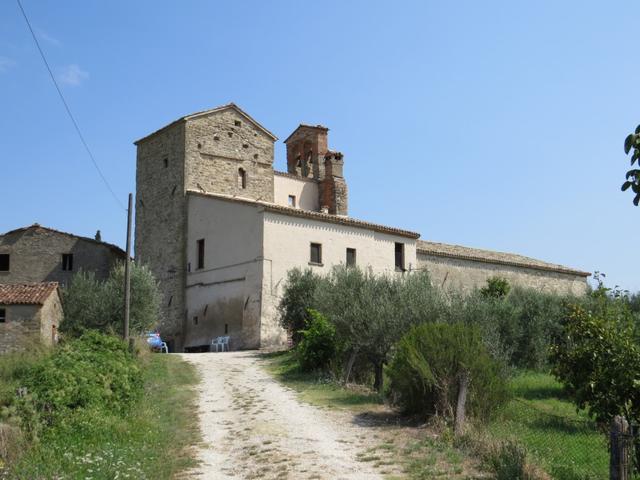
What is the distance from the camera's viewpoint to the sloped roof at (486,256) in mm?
35781

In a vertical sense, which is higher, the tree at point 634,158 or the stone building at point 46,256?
the stone building at point 46,256

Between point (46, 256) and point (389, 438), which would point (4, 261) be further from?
point (389, 438)

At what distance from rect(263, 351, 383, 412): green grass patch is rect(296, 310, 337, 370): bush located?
32 centimetres

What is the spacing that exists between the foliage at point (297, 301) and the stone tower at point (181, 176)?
7527 millimetres

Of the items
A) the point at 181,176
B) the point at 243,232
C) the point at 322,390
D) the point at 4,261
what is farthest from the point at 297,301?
the point at 4,261

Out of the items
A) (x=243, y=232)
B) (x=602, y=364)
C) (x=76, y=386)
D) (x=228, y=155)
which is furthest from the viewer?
(x=228, y=155)

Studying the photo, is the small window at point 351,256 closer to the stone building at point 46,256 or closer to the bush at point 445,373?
the stone building at point 46,256

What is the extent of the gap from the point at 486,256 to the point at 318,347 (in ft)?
73.9

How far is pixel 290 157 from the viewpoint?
39594 millimetres

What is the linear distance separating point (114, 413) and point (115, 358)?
10.8 feet

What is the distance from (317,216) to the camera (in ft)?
95.0

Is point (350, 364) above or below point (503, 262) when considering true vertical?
below

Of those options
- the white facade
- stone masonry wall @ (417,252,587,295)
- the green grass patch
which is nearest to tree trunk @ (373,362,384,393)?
the green grass patch

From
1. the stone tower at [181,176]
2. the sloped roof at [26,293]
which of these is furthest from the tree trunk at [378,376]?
the stone tower at [181,176]
